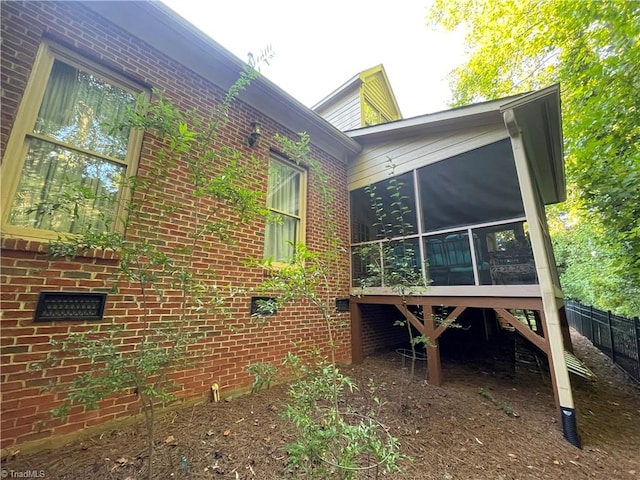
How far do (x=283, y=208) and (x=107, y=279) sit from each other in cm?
269

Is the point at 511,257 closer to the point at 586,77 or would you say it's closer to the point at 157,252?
the point at 157,252

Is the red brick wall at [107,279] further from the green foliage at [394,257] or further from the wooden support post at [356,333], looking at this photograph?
the green foliage at [394,257]

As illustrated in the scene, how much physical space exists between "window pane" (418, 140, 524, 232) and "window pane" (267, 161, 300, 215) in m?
2.37

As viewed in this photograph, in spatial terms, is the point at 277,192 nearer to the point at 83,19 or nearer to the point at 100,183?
the point at 100,183

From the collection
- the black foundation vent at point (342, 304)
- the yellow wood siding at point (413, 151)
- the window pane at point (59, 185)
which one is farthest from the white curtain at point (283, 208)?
the window pane at point (59, 185)

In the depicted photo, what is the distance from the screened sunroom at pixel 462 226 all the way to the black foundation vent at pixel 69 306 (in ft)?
10.0

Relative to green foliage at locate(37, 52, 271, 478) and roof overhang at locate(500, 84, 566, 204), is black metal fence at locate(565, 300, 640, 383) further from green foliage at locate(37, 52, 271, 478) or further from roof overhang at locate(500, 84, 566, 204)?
green foliage at locate(37, 52, 271, 478)

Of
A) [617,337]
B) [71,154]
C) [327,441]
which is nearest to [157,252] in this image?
[71,154]

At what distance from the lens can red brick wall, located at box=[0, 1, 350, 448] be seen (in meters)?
2.22

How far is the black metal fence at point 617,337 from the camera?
5238 millimetres

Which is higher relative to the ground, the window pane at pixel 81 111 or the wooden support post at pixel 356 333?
the window pane at pixel 81 111

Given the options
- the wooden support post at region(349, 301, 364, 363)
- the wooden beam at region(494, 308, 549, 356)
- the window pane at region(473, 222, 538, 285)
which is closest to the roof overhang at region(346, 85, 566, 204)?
the window pane at region(473, 222, 538, 285)

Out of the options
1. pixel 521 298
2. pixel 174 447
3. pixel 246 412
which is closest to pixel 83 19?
pixel 174 447

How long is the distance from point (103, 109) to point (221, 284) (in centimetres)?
240
